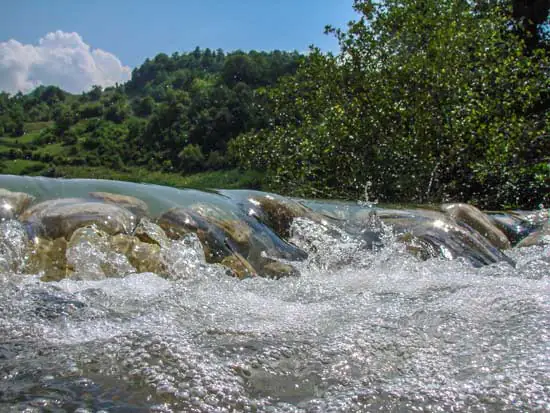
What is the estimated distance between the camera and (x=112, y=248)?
4211mm

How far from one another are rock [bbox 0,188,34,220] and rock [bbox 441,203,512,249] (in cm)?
466

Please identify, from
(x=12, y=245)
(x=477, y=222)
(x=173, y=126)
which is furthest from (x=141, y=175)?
(x=12, y=245)

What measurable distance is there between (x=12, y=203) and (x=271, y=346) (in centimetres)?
308

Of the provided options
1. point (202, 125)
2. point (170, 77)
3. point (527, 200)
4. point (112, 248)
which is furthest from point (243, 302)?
point (170, 77)

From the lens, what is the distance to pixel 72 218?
170 inches

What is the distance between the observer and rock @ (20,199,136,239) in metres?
4.23

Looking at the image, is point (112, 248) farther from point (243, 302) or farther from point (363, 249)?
point (363, 249)

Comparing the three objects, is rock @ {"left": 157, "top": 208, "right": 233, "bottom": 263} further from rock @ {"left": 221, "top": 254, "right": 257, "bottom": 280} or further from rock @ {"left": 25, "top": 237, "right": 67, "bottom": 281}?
rock @ {"left": 25, "top": 237, "right": 67, "bottom": 281}

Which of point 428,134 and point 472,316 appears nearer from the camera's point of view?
point 472,316

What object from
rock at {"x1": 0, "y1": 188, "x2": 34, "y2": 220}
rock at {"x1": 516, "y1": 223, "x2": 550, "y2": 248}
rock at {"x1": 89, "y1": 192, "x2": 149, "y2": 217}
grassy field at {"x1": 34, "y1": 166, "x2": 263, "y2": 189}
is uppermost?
rock at {"x1": 516, "y1": 223, "x2": 550, "y2": 248}

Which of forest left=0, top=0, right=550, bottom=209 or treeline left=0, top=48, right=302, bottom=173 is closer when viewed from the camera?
forest left=0, top=0, right=550, bottom=209

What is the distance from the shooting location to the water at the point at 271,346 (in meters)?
1.78

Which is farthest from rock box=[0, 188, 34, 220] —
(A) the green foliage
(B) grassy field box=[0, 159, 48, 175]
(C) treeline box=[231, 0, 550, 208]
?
(B) grassy field box=[0, 159, 48, 175]

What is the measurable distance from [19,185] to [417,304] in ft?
12.0
